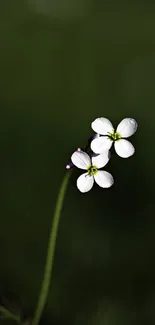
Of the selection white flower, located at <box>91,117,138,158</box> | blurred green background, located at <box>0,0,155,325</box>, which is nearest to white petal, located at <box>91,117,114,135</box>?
white flower, located at <box>91,117,138,158</box>

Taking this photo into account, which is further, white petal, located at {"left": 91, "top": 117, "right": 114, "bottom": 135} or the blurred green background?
the blurred green background

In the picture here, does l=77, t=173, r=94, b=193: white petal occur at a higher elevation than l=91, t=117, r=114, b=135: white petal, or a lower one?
lower

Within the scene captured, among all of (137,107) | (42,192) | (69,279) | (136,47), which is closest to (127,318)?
(69,279)

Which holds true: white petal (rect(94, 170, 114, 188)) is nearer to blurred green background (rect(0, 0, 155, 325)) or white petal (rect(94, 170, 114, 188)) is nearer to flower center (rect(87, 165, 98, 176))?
flower center (rect(87, 165, 98, 176))

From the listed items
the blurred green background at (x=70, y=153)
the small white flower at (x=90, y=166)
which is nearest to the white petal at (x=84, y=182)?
the small white flower at (x=90, y=166)

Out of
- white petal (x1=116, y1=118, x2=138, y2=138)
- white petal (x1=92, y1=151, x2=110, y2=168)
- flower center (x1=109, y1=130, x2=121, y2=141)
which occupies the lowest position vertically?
white petal (x1=92, y1=151, x2=110, y2=168)

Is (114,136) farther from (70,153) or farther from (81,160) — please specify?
(70,153)

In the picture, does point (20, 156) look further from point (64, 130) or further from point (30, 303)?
point (30, 303)
